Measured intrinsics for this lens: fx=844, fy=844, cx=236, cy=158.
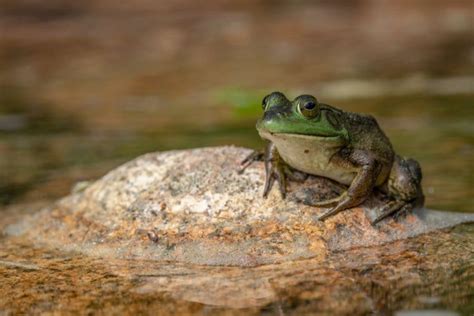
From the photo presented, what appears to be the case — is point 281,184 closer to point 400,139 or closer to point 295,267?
point 295,267

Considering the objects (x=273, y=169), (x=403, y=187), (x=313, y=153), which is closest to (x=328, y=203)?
(x=313, y=153)

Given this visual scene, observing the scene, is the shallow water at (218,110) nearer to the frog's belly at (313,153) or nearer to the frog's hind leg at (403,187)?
the frog's hind leg at (403,187)

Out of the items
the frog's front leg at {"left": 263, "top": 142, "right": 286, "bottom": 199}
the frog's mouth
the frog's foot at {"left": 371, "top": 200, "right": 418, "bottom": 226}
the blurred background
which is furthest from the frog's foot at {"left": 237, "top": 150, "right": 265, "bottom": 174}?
the blurred background

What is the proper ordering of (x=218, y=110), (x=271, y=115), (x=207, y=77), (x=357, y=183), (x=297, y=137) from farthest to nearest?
(x=207, y=77) → (x=218, y=110) → (x=357, y=183) → (x=297, y=137) → (x=271, y=115)

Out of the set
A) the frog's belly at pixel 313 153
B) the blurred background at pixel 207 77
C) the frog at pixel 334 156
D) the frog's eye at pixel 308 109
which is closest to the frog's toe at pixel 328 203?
the frog at pixel 334 156

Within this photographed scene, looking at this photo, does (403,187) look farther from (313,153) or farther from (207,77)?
(207,77)

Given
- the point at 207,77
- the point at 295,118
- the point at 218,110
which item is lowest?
the point at 207,77
